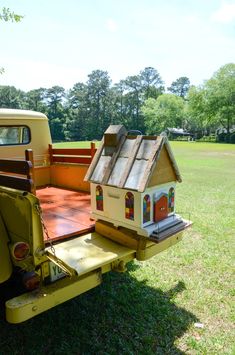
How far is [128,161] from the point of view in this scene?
2.92 meters

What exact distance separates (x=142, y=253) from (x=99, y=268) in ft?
1.64

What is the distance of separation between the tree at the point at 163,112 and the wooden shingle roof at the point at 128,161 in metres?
68.1

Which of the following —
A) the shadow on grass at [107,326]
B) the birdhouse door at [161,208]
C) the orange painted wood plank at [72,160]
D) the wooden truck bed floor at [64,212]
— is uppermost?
the orange painted wood plank at [72,160]

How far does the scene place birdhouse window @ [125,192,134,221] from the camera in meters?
2.85

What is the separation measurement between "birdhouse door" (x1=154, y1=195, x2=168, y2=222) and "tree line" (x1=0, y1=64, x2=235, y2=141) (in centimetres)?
6428

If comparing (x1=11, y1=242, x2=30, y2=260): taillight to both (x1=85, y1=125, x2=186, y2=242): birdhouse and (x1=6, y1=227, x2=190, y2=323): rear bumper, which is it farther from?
(x1=85, y1=125, x2=186, y2=242): birdhouse

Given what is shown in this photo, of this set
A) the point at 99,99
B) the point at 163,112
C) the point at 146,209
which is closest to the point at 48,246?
the point at 146,209

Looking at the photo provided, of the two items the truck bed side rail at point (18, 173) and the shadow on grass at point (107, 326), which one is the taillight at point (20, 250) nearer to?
the truck bed side rail at point (18, 173)

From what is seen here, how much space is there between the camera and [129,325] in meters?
3.23

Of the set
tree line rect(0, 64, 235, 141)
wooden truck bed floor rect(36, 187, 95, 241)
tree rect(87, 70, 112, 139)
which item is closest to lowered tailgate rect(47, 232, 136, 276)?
wooden truck bed floor rect(36, 187, 95, 241)

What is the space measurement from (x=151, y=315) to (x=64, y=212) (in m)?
1.65

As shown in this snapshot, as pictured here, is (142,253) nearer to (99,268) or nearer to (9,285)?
(99,268)

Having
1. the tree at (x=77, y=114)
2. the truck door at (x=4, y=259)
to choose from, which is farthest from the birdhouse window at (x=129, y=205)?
the tree at (x=77, y=114)

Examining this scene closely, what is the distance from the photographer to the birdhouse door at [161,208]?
301cm
